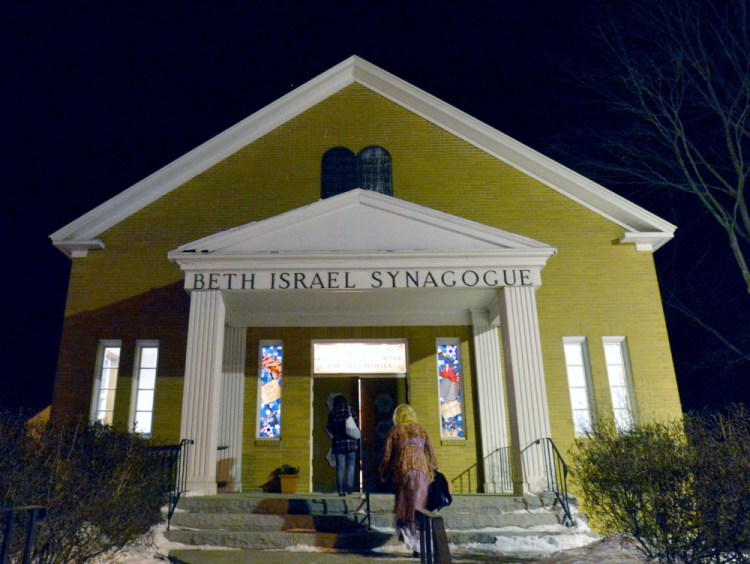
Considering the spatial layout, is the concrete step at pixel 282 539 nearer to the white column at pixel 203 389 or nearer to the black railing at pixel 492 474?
the white column at pixel 203 389

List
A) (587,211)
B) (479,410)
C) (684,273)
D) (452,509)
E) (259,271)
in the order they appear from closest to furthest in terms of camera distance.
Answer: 1. (452,509)
2. (259,271)
3. (479,410)
4. (587,211)
5. (684,273)

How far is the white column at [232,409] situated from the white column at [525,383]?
543cm

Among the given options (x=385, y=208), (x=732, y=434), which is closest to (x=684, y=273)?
(x=385, y=208)

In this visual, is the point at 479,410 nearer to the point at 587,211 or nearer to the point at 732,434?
the point at 587,211

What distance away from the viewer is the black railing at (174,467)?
912 cm

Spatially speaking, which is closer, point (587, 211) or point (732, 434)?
point (732, 434)

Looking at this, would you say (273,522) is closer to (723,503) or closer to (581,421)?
(723,503)

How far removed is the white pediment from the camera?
11094 millimetres

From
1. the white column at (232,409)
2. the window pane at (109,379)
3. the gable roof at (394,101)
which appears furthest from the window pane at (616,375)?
the window pane at (109,379)

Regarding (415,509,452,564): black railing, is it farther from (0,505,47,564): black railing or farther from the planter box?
the planter box

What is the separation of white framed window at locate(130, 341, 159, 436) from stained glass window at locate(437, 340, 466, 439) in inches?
228

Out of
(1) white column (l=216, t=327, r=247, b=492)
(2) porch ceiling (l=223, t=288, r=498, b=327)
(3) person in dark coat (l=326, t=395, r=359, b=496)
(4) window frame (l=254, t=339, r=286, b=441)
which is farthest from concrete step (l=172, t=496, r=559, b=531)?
(2) porch ceiling (l=223, t=288, r=498, b=327)

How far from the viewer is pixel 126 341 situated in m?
13.1

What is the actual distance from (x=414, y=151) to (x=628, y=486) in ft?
30.6
